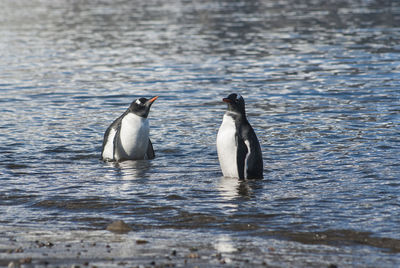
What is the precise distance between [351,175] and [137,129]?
380cm

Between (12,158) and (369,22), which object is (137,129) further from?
(369,22)

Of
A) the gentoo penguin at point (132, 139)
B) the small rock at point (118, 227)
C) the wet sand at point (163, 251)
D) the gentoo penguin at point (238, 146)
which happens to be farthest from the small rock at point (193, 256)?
the gentoo penguin at point (132, 139)

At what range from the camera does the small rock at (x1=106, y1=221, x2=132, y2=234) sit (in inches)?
331

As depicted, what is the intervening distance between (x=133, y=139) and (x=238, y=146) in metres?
2.45

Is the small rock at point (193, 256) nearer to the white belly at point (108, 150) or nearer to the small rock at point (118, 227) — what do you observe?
the small rock at point (118, 227)

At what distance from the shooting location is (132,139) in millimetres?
12883

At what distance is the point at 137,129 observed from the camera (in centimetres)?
1284

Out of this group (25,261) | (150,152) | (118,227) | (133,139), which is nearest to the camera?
(25,261)

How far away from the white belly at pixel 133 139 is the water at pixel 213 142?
227 millimetres

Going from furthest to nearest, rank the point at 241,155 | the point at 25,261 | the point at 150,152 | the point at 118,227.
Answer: the point at 150,152 → the point at 241,155 → the point at 118,227 → the point at 25,261

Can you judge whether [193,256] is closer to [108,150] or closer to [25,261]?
[25,261]

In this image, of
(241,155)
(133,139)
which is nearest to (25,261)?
(241,155)

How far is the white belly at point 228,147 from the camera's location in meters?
11.2

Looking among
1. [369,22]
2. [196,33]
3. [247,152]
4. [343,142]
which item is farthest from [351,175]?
[369,22]
